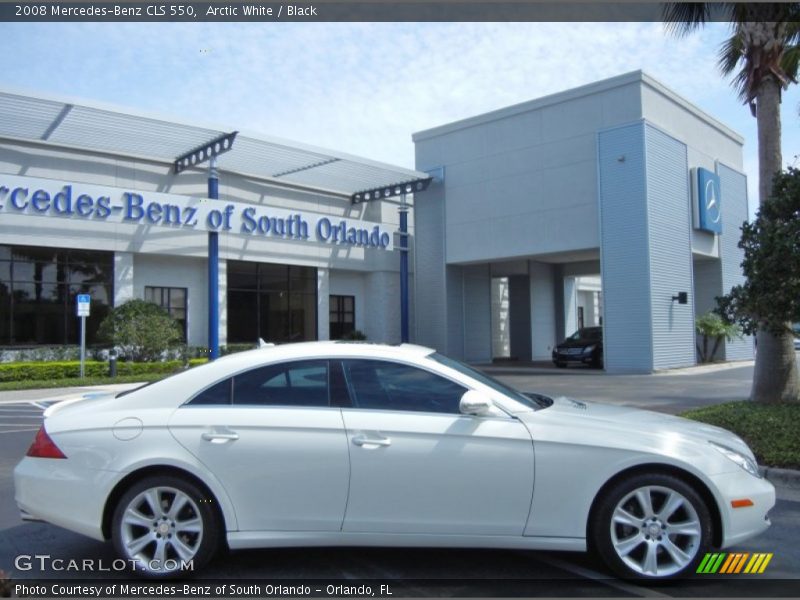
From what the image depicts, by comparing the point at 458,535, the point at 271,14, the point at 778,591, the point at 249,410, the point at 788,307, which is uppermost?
the point at 271,14

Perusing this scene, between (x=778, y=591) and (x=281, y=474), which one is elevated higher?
(x=281, y=474)

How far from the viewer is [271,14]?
8203mm

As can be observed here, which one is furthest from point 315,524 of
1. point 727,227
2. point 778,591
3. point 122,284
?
point 727,227

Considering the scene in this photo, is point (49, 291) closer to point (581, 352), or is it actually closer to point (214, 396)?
point (581, 352)

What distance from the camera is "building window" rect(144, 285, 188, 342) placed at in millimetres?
22922

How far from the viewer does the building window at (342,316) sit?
92.7 ft

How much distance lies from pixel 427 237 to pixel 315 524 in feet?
80.3

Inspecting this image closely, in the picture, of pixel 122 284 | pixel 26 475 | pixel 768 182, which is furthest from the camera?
pixel 122 284

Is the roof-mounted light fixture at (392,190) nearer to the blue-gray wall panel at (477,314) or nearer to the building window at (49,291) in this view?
the blue-gray wall panel at (477,314)

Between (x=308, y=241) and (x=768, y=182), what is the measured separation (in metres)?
18.5

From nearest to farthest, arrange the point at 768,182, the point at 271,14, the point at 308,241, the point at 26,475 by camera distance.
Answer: the point at 26,475, the point at 271,14, the point at 768,182, the point at 308,241

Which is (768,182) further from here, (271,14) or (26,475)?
(26,475)

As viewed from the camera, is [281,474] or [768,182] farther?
[768,182]

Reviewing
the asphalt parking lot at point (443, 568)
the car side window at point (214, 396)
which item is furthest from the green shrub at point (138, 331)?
the car side window at point (214, 396)
